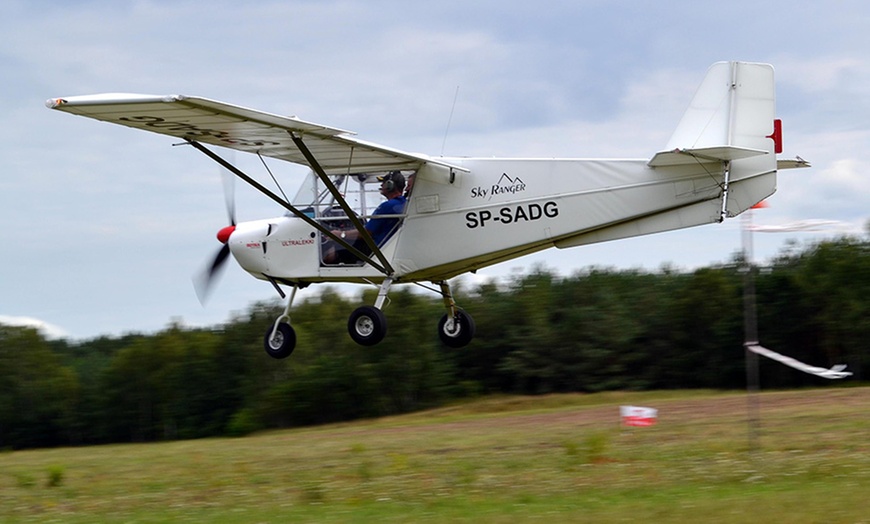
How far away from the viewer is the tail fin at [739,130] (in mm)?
15195

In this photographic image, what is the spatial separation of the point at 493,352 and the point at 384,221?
107 ft

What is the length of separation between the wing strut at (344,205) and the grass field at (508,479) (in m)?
3.04

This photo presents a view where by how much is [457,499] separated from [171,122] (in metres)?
6.84

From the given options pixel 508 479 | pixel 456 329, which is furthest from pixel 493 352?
pixel 508 479

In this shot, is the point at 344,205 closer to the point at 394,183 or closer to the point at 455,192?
the point at 394,183

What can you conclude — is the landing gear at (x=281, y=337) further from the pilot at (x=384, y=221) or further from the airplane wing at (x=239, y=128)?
the airplane wing at (x=239, y=128)

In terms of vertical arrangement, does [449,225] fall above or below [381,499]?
above

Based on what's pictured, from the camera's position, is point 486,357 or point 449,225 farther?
point 486,357

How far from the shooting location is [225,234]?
19.1 m

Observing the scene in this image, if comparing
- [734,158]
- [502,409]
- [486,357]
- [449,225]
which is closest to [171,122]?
[449,225]

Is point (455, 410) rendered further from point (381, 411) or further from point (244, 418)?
point (244, 418)

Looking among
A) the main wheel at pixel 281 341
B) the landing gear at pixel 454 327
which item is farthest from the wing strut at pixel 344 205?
the main wheel at pixel 281 341

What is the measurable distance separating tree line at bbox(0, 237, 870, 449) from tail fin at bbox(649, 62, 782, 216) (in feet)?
87.7

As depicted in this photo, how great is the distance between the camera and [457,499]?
11.1 m
